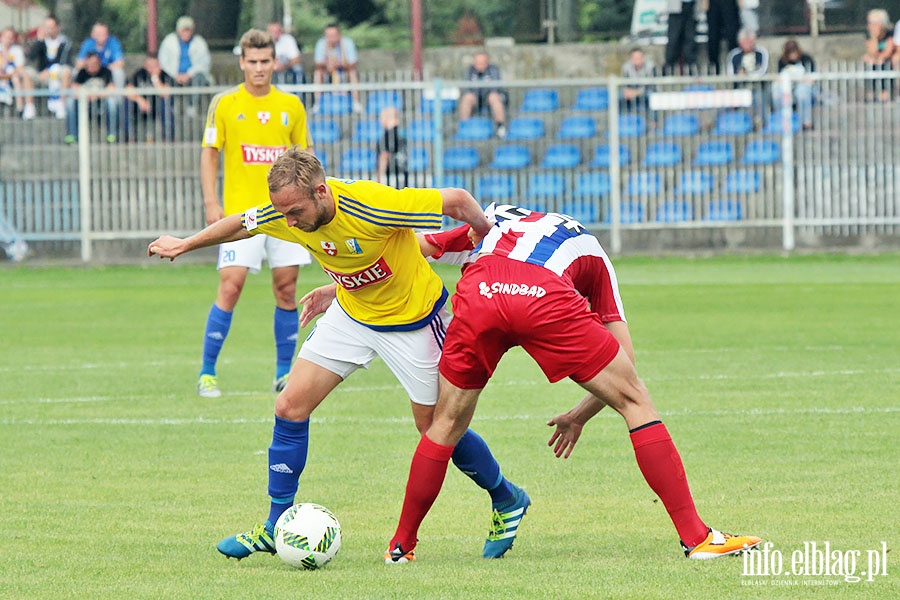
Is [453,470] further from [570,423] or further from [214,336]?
[214,336]

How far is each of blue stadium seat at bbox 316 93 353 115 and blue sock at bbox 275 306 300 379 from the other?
13.6 metres

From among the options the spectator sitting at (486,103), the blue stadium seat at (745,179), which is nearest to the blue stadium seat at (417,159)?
the spectator sitting at (486,103)

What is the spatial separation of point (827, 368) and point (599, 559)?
626cm

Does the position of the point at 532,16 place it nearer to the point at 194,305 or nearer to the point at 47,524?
the point at 194,305

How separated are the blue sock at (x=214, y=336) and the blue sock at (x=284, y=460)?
4.65m

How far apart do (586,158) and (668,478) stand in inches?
745

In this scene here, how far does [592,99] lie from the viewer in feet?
81.6

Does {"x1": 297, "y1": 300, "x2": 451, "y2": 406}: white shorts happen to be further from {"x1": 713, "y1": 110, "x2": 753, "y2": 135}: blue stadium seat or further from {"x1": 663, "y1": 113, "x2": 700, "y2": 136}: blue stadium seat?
{"x1": 713, "y1": 110, "x2": 753, "y2": 135}: blue stadium seat

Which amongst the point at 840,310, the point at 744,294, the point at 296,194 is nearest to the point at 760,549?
the point at 296,194

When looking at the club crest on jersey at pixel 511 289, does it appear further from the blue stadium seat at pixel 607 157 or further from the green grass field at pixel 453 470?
the blue stadium seat at pixel 607 157

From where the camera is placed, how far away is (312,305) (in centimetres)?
686

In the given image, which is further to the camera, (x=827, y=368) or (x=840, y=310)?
(x=840, y=310)

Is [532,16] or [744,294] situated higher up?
[532,16]

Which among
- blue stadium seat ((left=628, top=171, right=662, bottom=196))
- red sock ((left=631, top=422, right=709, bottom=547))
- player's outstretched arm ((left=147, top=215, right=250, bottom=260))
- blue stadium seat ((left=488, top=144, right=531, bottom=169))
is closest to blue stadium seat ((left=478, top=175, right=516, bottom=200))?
blue stadium seat ((left=488, top=144, right=531, bottom=169))
